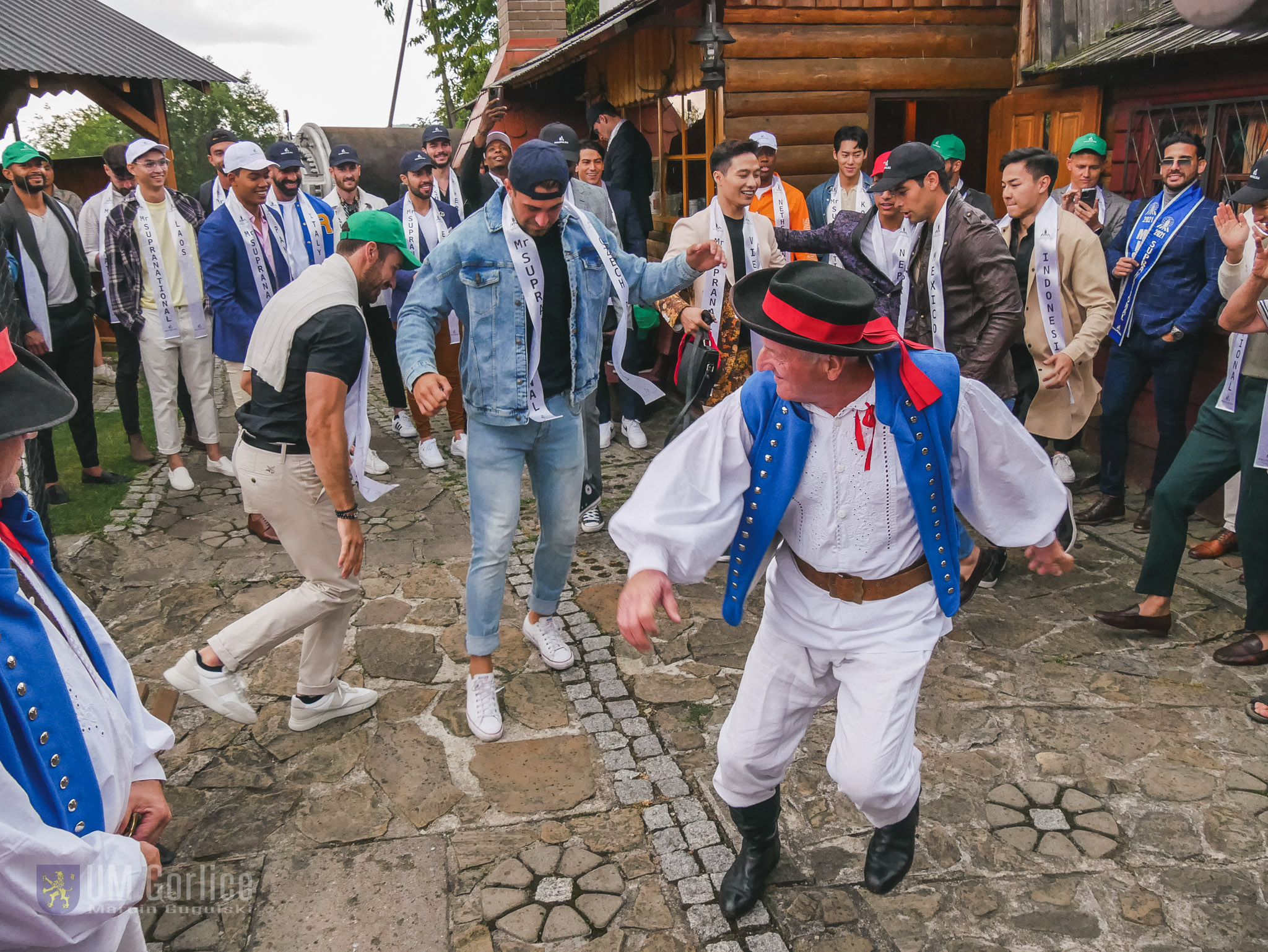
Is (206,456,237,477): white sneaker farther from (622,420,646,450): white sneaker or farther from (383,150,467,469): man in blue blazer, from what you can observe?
(622,420,646,450): white sneaker

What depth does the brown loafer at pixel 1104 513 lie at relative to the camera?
6270 millimetres

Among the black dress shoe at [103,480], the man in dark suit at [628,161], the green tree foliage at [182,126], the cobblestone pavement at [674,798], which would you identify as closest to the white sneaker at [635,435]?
the man in dark suit at [628,161]

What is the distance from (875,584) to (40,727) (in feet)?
6.78

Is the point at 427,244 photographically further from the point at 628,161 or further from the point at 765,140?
the point at 765,140

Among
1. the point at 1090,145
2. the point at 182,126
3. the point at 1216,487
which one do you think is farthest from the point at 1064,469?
the point at 182,126

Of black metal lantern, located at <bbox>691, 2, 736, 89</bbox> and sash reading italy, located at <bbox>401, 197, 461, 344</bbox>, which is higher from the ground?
black metal lantern, located at <bbox>691, 2, 736, 89</bbox>

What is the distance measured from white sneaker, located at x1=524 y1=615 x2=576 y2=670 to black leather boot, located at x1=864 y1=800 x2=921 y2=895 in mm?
1928

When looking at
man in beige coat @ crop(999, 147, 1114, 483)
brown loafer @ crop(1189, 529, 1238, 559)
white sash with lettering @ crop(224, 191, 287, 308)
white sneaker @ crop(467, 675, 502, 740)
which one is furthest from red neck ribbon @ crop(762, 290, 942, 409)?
white sash with lettering @ crop(224, 191, 287, 308)

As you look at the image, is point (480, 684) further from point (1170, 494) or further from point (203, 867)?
point (1170, 494)

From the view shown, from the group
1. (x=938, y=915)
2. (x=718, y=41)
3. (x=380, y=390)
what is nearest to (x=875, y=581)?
(x=938, y=915)

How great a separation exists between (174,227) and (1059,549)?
20.9ft

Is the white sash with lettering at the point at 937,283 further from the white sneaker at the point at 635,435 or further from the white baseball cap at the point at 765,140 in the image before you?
the white sneaker at the point at 635,435

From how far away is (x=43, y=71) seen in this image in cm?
1093

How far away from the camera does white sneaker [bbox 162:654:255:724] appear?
3.87 m
